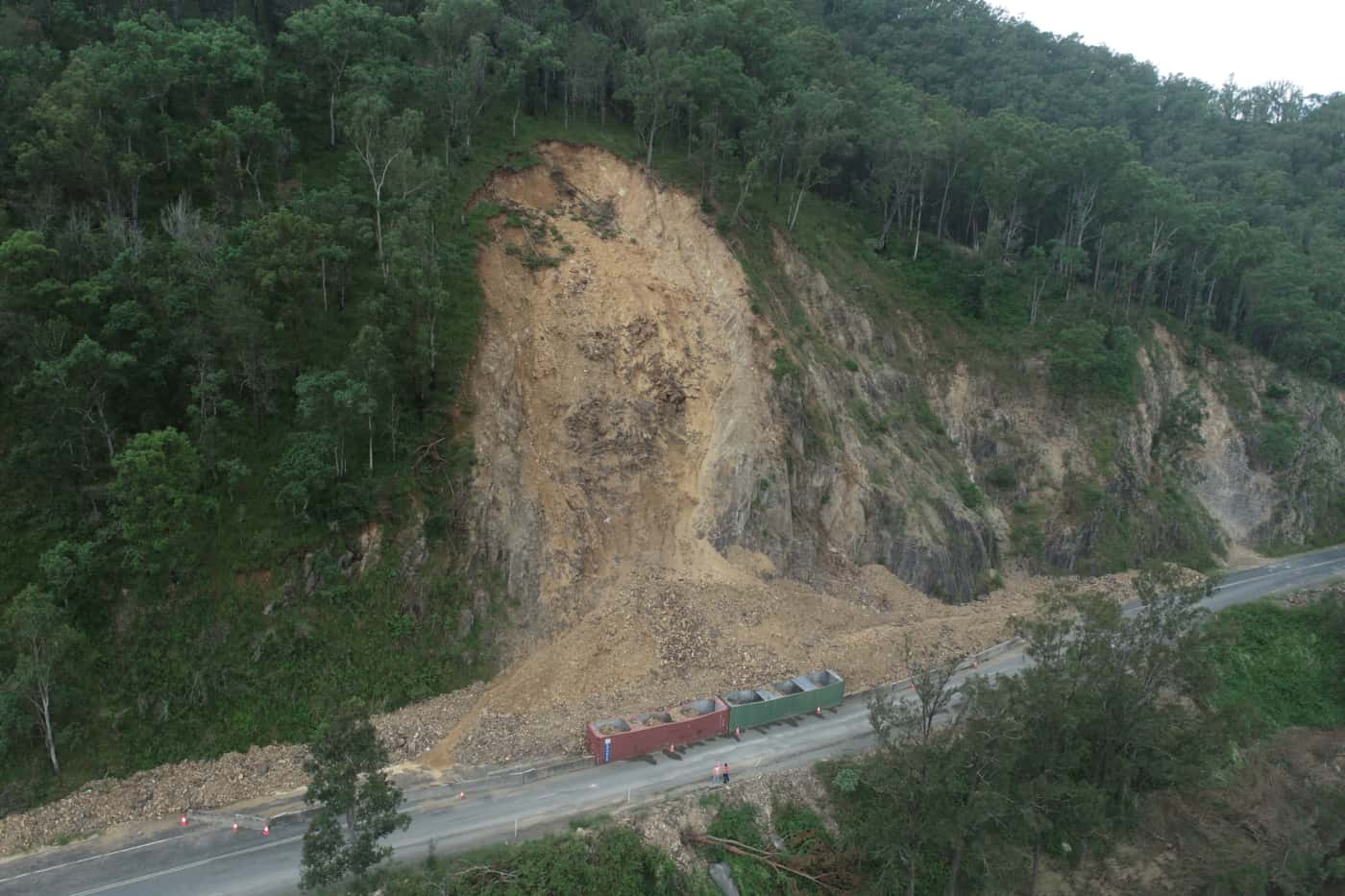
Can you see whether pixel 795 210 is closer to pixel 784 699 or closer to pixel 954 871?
pixel 784 699

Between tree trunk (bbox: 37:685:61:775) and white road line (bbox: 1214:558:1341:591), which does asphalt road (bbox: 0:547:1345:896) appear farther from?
white road line (bbox: 1214:558:1341:591)

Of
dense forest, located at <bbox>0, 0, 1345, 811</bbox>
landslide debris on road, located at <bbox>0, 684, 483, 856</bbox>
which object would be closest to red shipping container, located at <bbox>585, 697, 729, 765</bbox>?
landslide debris on road, located at <bbox>0, 684, 483, 856</bbox>

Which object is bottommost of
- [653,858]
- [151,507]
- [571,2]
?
[653,858]

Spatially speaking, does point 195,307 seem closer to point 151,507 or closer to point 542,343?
point 151,507

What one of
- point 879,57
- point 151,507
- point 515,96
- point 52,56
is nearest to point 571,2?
point 515,96

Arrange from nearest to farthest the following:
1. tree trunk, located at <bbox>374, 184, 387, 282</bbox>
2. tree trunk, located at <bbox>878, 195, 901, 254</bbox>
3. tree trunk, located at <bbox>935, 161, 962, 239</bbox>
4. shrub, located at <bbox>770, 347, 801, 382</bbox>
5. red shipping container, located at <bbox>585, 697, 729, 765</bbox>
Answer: red shipping container, located at <bbox>585, 697, 729, 765</bbox> → tree trunk, located at <bbox>374, 184, 387, 282</bbox> → shrub, located at <bbox>770, 347, 801, 382</bbox> → tree trunk, located at <bbox>878, 195, 901, 254</bbox> → tree trunk, located at <bbox>935, 161, 962, 239</bbox>

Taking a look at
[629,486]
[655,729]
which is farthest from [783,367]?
[655,729]
